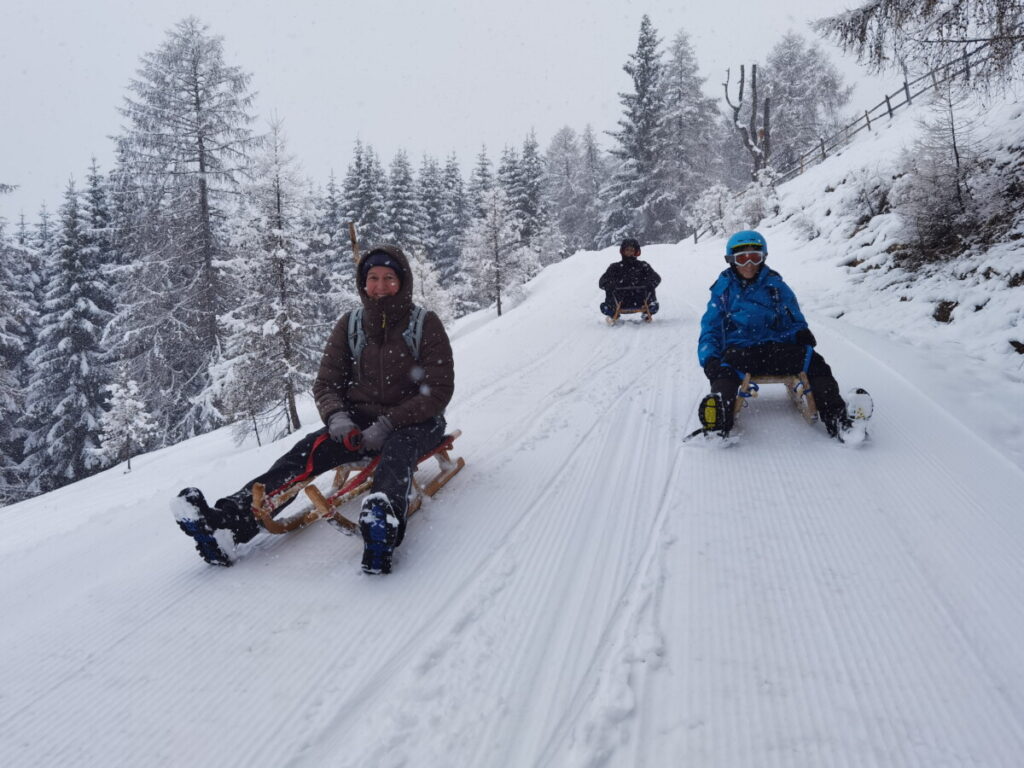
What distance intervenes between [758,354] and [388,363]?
2.88 metres

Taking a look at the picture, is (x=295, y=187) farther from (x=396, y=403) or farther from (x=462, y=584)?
(x=462, y=584)

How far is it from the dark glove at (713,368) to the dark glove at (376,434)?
252 centimetres

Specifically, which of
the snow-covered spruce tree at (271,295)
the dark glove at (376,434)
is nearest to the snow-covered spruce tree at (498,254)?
the snow-covered spruce tree at (271,295)

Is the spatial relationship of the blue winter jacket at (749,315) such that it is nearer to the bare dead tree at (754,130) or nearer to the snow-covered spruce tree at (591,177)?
the bare dead tree at (754,130)

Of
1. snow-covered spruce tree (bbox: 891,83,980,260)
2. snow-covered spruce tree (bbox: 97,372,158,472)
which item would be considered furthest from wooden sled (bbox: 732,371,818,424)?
snow-covered spruce tree (bbox: 97,372,158,472)

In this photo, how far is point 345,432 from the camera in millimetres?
3051

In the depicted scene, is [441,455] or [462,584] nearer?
[462,584]

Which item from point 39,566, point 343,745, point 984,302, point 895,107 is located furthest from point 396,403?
point 895,107

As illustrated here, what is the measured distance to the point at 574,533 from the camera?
9.68ft

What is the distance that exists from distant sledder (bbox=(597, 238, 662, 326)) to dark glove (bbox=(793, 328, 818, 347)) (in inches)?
209

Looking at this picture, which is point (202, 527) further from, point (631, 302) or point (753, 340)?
point (631, 302)

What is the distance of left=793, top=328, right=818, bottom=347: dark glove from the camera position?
163 inches

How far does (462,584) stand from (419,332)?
1604 mm

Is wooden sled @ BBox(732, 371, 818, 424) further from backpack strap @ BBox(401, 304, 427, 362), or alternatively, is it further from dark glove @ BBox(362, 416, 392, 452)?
dark glove @ BBox(362, 416, 392, 452)
